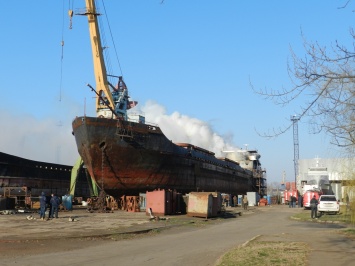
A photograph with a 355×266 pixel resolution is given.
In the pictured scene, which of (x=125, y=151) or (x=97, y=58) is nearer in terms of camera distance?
(x=125, y=151)

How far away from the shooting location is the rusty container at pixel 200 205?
28.9 meters

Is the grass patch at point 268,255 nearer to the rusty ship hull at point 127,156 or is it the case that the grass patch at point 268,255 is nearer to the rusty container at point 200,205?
the rusty container at point 200,205

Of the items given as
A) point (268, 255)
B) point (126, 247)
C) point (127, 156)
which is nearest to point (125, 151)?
point (127, 156)

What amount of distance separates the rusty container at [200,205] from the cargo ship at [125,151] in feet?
37.8

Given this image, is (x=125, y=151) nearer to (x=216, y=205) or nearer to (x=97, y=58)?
(x=216, y=205)

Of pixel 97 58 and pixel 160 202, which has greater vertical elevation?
pixel 97 58

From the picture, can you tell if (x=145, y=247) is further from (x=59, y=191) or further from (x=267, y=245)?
(x=59, y=191)

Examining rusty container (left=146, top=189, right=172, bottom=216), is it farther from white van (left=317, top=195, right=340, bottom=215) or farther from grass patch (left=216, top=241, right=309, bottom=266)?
grass patch (left=216, top=241, right=309, bottom=266)

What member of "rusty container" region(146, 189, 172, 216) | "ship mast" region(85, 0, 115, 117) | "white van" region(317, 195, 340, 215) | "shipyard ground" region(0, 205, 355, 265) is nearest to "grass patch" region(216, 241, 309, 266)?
"shipyard ground" region(0, 205, 355, 265)

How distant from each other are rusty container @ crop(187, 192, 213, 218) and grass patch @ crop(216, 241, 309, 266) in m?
15.1

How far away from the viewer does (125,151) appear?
3962 centimetres

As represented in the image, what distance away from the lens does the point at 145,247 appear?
14.5m

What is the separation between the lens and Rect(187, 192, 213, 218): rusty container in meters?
28.9

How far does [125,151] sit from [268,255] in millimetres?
29312
